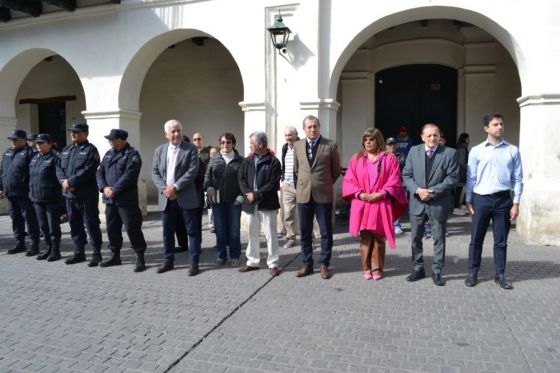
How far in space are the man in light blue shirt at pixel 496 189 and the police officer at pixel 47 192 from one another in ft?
16.8

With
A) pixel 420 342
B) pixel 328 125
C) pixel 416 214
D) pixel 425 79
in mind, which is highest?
pixel 425 79

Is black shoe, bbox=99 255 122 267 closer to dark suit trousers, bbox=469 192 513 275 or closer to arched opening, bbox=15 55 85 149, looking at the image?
dark suit trousers, bbox=469 192 513 275

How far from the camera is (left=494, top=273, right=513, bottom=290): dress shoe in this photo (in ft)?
15.5

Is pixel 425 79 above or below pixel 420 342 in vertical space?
above

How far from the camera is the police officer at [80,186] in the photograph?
18.7 ft

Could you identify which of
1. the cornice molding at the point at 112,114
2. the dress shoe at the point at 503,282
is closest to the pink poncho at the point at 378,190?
Result: the dress shoe at the point at 503,282

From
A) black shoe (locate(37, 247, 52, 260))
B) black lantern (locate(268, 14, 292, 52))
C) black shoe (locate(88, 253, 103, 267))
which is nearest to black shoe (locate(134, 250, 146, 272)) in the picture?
black shoe (locate(88, 253, 103, 267))

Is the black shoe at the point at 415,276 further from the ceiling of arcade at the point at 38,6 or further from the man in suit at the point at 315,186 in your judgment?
the ceiling of arcade at the point at 38,6

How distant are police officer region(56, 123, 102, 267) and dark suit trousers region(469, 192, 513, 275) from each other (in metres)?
4.46

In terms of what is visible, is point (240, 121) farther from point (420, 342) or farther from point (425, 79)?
point (420, 342)

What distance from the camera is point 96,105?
895 cm

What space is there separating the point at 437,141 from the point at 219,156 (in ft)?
8.37

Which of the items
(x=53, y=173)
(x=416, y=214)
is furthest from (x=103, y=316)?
(x=416, y=214)

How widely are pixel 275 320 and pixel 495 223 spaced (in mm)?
2543
